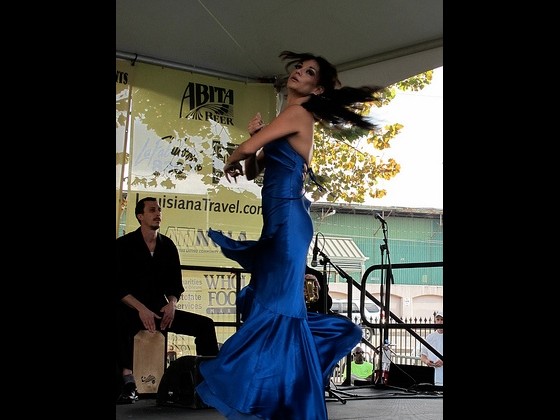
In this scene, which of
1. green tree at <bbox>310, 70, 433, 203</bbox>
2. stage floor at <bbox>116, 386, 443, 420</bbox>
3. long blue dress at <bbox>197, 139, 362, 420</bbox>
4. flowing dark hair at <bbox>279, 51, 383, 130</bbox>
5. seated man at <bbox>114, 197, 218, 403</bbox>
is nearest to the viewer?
long blue dress at <bbox>197, 139, 362, 420</bbox>

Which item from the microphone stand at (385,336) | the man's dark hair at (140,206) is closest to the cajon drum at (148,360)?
the man's dark hair at (140,206)

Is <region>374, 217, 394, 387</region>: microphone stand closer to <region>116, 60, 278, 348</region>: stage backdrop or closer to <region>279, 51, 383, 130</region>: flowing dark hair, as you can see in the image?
<region>116, 60, 278, 348</region>: stage backdrop

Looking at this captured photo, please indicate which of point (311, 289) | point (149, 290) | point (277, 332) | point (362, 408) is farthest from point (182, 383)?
point (277, 332)

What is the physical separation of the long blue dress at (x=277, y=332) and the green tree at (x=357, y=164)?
28.9 feet

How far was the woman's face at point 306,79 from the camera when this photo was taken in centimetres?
347

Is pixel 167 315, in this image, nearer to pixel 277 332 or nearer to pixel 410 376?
pixel 410 376

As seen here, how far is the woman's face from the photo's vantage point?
3475 mm

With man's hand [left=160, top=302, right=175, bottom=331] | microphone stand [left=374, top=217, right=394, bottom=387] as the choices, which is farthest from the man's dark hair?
microphone stand [left=374, top=217, right=394, bottom=387]

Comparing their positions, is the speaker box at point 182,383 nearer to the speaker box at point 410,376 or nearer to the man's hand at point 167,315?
the man's hand at point 167,315

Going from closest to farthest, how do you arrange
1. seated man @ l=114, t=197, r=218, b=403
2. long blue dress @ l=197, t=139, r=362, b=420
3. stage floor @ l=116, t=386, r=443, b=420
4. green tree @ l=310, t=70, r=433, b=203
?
long blue dress @ l=197, t=139, r=362, b=420, stage floor @ l=116, t=386, r=443, b=420, seated man @ l=114, t=197, r=218, b=403, green tree @ l=310, t=70, r=433, b=203

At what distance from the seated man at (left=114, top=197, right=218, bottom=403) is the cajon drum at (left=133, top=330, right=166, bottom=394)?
6 cm

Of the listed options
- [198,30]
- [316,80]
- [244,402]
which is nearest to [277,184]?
[316,80]
